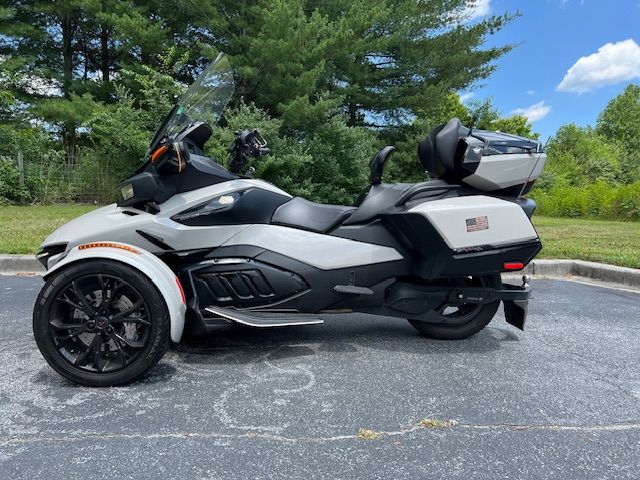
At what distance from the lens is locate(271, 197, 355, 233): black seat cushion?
2.92 m

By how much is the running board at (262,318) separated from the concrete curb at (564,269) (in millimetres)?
3809

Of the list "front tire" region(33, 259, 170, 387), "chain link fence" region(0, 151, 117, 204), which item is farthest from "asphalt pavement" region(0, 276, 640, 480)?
"chain link fence" region(0, 151, 117, 204)

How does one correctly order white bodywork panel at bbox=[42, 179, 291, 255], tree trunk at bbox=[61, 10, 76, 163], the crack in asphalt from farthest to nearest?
tree trunk at bbox=[61, 10, 76, 163], white bodywork panel at bbox=[42, 179, 291, 255], the crack in asphalt

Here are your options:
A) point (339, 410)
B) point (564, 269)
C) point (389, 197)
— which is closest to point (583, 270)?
point (564, 269)

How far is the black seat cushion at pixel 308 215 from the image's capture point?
2.92m

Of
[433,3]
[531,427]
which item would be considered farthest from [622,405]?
[433,3]

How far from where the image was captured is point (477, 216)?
2.92 metres

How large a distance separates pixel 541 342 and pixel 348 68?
46.3ft

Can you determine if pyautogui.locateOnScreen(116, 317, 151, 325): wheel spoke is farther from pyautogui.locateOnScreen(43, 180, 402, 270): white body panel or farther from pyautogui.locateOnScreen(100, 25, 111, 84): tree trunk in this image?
pyautogui.locateOnScreen(100, 25, 111, 84): tree trunk

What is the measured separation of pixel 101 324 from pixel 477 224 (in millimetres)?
2179

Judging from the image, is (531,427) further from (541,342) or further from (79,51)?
(79,51)

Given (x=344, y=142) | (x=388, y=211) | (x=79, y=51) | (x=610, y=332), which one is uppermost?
(x=79, y=51)

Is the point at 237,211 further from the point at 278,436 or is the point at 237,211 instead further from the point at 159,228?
the point at 278,436

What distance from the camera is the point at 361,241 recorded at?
9.76ft
